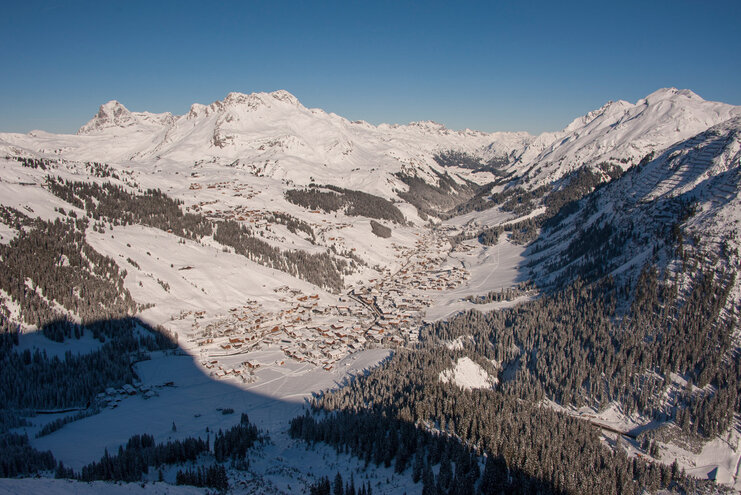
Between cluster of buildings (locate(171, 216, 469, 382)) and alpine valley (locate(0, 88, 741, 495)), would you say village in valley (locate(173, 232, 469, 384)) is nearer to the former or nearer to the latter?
cluster of buildings (locate(171, 216, 469, 382))

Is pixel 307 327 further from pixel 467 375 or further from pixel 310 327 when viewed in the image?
pixel 467 375

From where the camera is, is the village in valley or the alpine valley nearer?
the alpine valley

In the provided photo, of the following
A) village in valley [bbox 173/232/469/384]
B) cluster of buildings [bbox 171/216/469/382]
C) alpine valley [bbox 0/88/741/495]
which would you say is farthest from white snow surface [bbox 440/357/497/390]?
cluster of buildings [bbox 171/216/469/382]

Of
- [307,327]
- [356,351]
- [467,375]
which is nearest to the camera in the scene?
[467,375]

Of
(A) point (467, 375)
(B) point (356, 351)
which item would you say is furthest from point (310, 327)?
(A) point (467, 375)

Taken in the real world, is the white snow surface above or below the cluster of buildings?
below

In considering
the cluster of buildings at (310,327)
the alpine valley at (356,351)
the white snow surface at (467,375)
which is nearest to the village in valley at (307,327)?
the cluster of buildings at (310,327)

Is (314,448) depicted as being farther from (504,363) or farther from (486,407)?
(504,363)

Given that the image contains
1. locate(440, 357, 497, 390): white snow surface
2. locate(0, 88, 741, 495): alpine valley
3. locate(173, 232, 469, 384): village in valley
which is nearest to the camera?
locate(0, 88, 741, 495): alpine valley

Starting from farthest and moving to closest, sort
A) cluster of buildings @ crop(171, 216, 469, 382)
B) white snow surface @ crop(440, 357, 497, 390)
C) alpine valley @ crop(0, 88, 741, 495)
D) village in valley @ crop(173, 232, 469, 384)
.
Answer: cluster of buildings @ crop(171, 216, 469, 382) < village in valley @ crop(173, 232, 469, 384) < white snow surface @ crop(440, 357, 497, 390) < alpine valley @ crop(0, 88, 741, 495)
